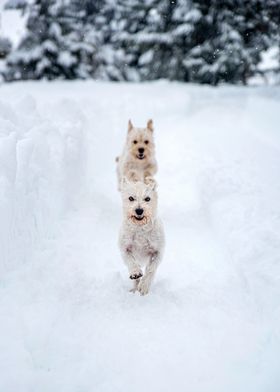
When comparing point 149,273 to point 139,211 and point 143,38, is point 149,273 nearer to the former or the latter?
point 139,211

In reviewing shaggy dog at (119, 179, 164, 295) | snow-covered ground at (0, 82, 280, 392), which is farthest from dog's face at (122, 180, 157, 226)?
snow-covered ground at (0, 82, 280, 392)

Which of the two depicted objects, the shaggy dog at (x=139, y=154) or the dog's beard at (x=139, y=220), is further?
the shaggy dog at (x=139, y=154)

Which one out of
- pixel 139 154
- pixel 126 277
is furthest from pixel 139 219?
pixel 139 154

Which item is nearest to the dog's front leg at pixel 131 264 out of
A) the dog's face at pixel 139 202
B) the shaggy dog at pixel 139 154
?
the dog's face at pixel 139 202

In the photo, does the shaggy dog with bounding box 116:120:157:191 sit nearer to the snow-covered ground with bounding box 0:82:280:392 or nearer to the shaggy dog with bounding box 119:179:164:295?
the snow-covered ground with bounding box 0:82:280:392

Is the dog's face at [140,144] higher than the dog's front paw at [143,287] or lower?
higher

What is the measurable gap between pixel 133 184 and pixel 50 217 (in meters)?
2.19

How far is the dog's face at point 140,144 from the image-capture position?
9.69m

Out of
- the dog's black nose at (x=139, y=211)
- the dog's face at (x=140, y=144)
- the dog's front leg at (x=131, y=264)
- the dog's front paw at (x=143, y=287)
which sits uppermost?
the dog's black nose at (x=139, y=211)

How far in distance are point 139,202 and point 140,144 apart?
13.8ft

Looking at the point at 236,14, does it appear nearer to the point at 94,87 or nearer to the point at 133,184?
the point at 94,87

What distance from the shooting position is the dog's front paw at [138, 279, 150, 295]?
18.8ft

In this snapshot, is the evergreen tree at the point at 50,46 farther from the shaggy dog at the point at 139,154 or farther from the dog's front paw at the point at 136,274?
the dog's front paw at the point at 136,274

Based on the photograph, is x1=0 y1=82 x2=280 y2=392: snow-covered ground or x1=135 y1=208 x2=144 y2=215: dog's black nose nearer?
x1=0 y1=82 x2=280 y2=392: snow-covered ground
